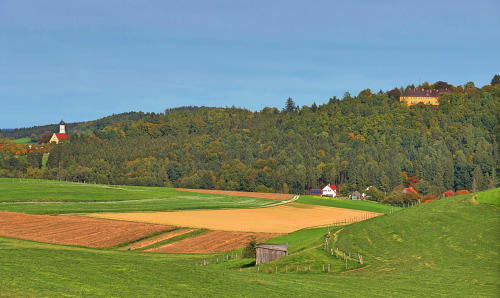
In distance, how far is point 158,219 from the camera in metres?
101

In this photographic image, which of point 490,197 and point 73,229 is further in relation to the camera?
point 73,229

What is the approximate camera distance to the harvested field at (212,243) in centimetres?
7344

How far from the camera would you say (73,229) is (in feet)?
271

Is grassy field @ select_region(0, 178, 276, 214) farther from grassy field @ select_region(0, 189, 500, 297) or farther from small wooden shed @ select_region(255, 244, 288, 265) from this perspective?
small wooden shed @ select_region(255, 244, 288, 265)

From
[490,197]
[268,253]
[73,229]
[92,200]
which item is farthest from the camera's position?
[92,200]

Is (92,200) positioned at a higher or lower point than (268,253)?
higher

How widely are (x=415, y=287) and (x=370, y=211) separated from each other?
102000 mm

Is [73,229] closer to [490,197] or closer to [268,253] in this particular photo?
[268,253]

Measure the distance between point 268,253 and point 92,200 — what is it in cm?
8235

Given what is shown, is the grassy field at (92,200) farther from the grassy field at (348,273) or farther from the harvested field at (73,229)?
the grassy field at (348,273)

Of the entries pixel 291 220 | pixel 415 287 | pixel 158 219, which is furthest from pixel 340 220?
pixel 415 287

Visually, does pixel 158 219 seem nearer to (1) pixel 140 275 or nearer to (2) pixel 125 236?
(2) pixel 125 236

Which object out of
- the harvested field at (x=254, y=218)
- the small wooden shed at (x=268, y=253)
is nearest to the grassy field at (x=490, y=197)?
the small wooden shed at (x=268, y=253)

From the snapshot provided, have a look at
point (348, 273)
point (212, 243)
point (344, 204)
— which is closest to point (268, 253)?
point (348, 273)
